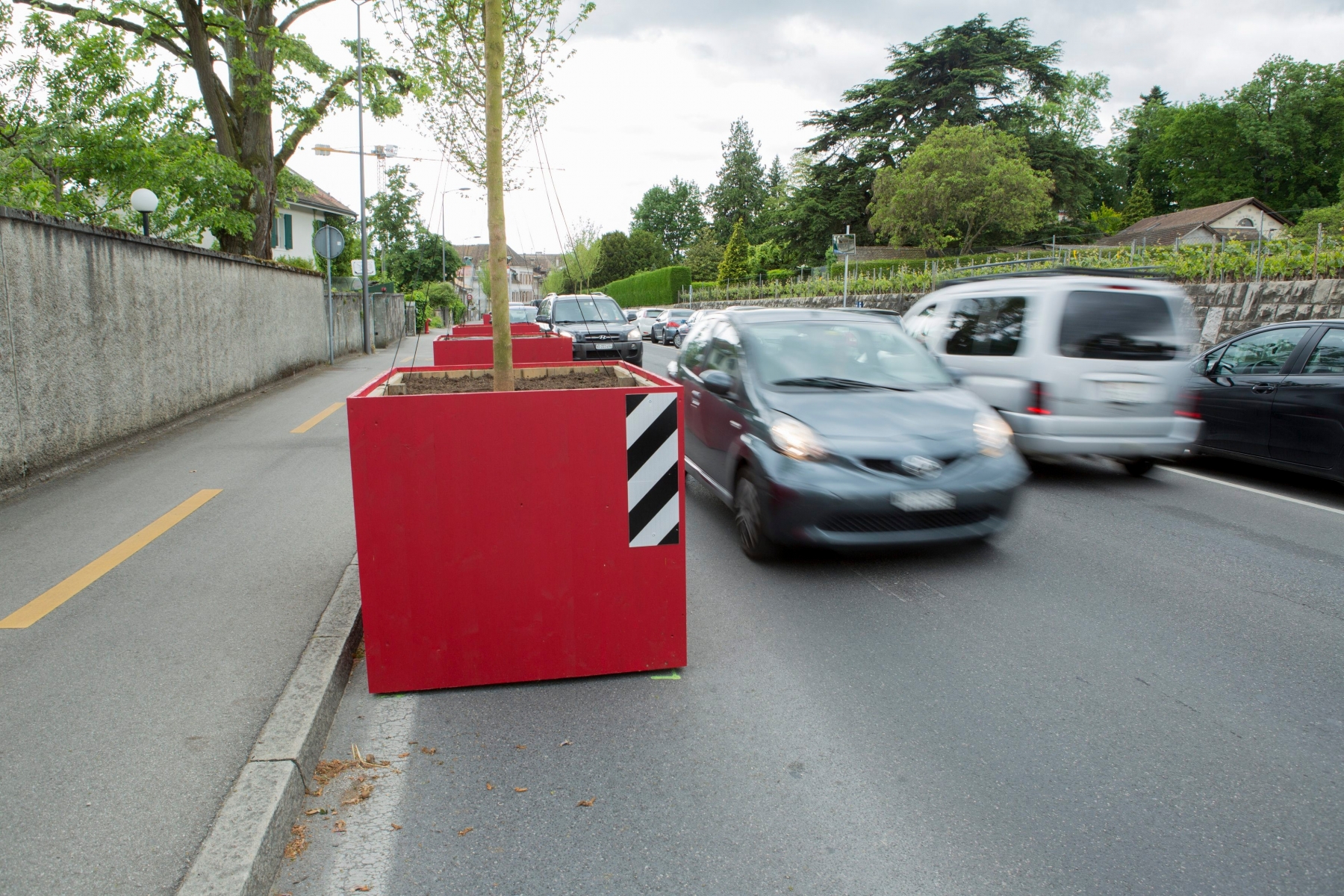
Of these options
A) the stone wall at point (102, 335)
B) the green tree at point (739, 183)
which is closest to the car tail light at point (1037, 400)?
the stone wall at point (102, 335)

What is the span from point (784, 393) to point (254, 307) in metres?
12.5

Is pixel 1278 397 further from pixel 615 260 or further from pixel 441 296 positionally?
pixel 615 260

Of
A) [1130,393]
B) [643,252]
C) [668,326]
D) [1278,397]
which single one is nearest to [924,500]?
[1130,393]

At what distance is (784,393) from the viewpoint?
584 cm

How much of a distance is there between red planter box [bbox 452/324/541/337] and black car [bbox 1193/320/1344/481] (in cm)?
876

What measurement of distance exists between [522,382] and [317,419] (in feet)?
23.5

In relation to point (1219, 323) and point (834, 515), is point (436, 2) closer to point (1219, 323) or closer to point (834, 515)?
point (834, 515)

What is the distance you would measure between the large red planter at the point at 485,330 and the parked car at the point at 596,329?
1267 millimetres

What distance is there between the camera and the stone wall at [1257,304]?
1377 cm

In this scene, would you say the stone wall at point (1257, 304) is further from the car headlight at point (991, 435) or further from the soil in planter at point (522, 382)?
the soil in planter at point (522, 382)

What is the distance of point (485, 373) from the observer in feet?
19.8

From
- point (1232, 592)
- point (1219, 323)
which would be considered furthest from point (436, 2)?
point (1219, 323)

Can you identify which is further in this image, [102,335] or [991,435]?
[102,335]

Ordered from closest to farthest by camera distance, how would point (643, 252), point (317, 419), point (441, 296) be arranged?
point (317, 419) < point (441, 296) < point (643, 252)
